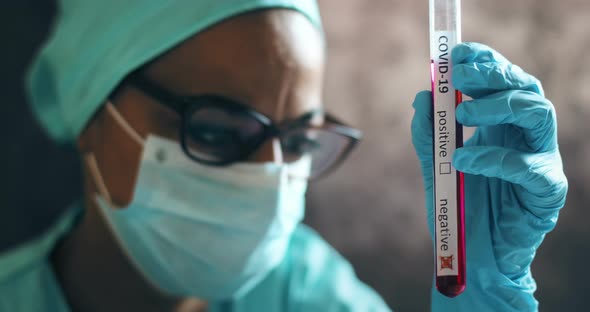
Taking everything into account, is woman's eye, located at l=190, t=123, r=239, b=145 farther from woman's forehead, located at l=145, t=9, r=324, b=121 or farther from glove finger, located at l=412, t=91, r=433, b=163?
glove finger, located at l=412, t=91, r=433, b=163

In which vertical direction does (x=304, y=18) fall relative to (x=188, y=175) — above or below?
above

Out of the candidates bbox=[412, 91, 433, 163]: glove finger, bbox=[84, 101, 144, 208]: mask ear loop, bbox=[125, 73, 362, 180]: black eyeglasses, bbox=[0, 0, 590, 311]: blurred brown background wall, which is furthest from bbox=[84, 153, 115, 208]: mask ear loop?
bbox=[412, 91, 433, 163]: glove finger

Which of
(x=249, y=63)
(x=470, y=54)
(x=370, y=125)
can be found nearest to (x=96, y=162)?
(x=249, y=63)

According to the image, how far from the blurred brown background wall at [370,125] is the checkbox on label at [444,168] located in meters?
0.58

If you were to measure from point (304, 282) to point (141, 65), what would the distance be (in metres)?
0.52

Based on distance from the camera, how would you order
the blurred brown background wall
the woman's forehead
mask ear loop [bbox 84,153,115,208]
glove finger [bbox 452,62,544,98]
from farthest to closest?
1. the blurred brown background wall
2. mask ear loop [bbox 84,153,115,208]
3. the woman's forehead
4. glove finger [bbox 452,62,544,98]

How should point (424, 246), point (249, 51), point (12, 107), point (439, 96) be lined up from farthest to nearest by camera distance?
point (12, 107), point (424, 246), point (249, 51), point (439, 96)

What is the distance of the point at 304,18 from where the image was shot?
1.04m

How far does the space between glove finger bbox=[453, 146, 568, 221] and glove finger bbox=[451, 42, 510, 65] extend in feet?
0.27

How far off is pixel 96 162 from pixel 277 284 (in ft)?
1.35

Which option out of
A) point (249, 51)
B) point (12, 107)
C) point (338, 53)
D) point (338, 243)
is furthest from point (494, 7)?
point (12, 107)

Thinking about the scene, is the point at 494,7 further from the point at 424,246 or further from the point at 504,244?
the point at 504,244

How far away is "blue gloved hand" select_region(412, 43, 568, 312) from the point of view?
607mm

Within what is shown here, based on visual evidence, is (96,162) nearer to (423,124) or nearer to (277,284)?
(277,284)
